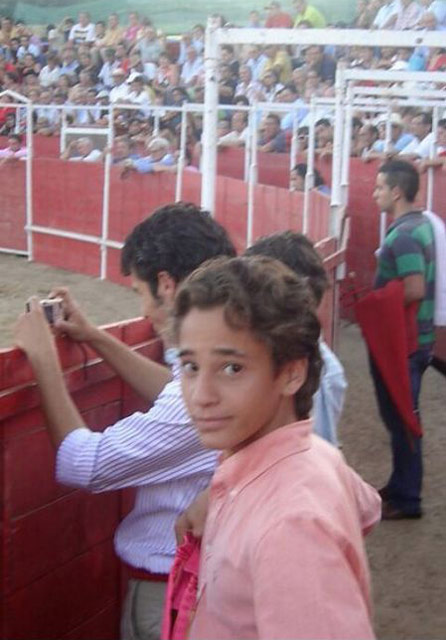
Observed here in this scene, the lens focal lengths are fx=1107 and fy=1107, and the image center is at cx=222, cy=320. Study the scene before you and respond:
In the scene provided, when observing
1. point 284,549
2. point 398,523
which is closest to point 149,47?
point 398,523

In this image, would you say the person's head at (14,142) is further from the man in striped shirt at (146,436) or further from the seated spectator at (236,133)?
the man in striped shirt at (146,436)

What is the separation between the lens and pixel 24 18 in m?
21.1

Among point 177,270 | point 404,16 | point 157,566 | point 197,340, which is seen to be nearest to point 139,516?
point 157,566

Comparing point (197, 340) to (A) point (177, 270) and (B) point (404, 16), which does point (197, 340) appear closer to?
(A) point (177, 270)

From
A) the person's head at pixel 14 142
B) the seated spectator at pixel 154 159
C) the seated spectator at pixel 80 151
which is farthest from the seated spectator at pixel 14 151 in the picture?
the seated spectator at pixel 154 159

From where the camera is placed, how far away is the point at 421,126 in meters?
9.74

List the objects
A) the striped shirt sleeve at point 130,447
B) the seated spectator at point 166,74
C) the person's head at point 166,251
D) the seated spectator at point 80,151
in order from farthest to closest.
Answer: the seated spectator at point 166,74 < the seated spectator at point 80,151 < the person's head at point 166,251 < the striped shirt sleeve at point 130,447

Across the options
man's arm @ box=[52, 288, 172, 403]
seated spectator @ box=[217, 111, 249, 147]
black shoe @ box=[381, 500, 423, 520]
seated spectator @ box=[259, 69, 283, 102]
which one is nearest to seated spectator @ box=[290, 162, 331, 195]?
seated spectator @ box=[217, 111, 249, 147]

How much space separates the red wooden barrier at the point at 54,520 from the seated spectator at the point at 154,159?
8384mm

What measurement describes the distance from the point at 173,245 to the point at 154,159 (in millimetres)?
9070

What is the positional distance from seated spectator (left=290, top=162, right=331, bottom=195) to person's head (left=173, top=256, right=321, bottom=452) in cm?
769

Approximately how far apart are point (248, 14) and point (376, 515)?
16999 millimetres

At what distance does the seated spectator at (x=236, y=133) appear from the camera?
11641 mm

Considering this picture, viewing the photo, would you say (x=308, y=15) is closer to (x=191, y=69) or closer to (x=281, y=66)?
(x=281, y=66)
